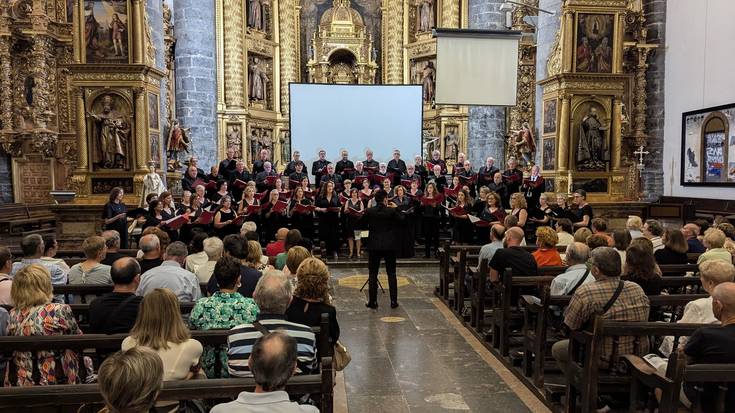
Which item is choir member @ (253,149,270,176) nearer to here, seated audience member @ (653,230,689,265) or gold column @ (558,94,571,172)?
gold column @ (558,94,571,172)

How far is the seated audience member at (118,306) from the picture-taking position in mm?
3711

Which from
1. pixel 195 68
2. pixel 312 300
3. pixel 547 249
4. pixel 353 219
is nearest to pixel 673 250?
pixel 547 249

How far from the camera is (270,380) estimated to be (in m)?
2.31

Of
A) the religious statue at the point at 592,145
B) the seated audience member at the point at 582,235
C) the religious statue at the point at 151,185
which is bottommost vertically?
the seated audience member at the point at 582,235

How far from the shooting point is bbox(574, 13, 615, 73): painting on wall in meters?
12.3

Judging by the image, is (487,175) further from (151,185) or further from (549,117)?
(151,185)

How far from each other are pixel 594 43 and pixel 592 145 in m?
2.20

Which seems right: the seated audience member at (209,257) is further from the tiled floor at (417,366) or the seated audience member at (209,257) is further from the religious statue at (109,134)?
the religious statue at (109,134)

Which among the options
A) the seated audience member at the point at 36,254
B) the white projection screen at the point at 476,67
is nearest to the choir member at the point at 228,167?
the white projection screen at the point at 476,67

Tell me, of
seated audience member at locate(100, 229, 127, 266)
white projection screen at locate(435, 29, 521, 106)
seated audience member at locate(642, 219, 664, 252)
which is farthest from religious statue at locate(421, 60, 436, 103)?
seated audience member at locate(100, 229, 127, 266)

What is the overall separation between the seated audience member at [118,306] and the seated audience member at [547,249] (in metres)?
4.24

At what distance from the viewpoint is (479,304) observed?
664 centimetres

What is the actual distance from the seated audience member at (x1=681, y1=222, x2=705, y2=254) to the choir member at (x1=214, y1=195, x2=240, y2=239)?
718cm

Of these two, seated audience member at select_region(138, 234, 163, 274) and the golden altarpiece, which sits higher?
the golden altarpiece
